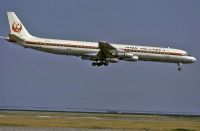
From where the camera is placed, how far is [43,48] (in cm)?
11119

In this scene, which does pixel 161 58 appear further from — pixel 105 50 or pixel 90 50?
pixel 90 50

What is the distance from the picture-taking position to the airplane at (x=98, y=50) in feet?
362

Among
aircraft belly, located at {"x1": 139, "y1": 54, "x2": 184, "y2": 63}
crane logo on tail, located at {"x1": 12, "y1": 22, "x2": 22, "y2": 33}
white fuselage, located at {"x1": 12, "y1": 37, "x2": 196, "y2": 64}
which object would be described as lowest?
aircraft belly, located at {"x1": 139, "y1": 54, "x2": 184, "y2": 63}

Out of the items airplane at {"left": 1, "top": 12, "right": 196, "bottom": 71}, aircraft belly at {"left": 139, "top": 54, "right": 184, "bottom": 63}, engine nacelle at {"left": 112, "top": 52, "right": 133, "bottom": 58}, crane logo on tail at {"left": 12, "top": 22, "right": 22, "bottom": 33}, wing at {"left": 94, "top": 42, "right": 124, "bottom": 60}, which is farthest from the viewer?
crane logo on tail at {"left": 12, "top": 22, "right": 22, "bottom": 33}

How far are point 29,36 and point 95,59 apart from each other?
14.7m

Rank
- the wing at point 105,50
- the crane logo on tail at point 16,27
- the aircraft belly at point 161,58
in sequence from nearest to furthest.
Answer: the wing at point 105,50, the aircraft belly at point 161,58, the crane logo on tail at point 16,27

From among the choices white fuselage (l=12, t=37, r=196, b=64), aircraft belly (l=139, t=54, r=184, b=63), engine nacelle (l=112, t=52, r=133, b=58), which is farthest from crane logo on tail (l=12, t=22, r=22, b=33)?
aircraft belly (l=139, t=54, r=184, b=63)

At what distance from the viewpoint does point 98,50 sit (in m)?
114

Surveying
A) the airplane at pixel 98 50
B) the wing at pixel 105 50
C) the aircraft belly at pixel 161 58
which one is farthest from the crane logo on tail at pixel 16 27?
the aircraft belly at pixel 161 58

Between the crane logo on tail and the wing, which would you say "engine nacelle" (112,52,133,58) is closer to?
the wing

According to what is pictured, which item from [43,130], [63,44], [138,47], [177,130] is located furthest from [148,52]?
[43,130]

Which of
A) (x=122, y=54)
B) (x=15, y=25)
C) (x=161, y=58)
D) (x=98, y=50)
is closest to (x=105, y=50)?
(x=98, y=50)

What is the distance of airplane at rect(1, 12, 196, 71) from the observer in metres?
110

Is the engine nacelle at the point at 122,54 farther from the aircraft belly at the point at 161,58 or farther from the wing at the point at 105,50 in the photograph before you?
the aircraft belly at the point at 161,58
